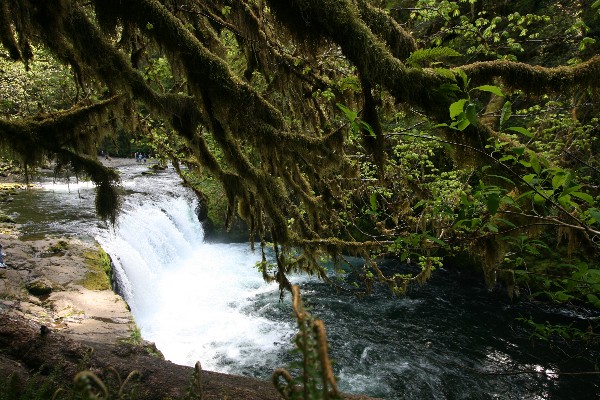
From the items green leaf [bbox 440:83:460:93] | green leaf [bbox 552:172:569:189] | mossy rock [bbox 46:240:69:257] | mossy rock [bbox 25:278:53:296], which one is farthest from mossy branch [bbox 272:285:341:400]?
mossy rock [bbox 46:240:69:257]

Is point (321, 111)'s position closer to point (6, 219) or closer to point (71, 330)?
point (71, 330)

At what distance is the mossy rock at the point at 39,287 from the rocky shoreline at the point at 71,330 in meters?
0.02

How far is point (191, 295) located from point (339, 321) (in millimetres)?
4906

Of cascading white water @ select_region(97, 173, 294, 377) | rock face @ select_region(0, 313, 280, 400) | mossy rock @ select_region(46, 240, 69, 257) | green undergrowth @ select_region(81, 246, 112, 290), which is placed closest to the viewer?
rock face @ select_region(0, 313, 280, 400)

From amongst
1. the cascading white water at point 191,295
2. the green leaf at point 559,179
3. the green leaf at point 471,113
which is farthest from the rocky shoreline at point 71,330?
the green leaf at point 559,179

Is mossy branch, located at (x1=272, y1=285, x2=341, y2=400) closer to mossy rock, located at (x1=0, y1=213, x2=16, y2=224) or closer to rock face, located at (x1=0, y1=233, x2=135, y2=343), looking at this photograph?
rock face, located at (x1=0, y1=233, x2=135, y2=343)

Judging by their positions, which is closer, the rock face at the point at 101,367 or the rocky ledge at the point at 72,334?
the rocky ledge at the point at 72,334

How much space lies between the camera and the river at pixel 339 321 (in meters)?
8.27

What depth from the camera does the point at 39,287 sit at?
779cm

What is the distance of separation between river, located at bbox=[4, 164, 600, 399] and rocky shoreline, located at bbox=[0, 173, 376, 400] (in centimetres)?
161

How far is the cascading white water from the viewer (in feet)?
30.1

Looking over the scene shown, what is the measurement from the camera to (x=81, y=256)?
9.66 meters

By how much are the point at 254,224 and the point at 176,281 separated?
29.7ft

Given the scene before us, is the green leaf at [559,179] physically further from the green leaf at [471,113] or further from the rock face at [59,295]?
the rock face at [59,295]
